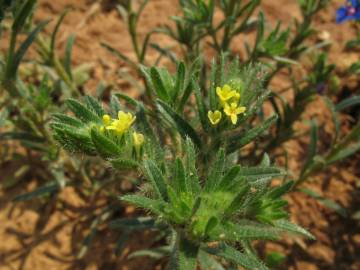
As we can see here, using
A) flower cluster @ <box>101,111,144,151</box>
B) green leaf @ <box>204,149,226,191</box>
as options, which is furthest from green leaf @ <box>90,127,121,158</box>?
green leaf @ <box>204,149,226,191</box>

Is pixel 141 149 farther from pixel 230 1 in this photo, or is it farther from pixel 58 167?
pixel 230 1

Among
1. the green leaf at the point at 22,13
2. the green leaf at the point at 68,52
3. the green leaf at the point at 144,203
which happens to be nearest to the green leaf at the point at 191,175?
the green leaf at the point at 144,203

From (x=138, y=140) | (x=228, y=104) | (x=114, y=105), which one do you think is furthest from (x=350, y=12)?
(x=138, y=140)

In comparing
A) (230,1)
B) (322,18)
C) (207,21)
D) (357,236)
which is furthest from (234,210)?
(322,18)

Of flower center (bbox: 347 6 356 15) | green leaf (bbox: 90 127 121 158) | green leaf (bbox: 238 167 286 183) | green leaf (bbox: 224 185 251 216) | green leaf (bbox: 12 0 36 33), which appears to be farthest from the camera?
flower center (bbox: 347 6 356 15)

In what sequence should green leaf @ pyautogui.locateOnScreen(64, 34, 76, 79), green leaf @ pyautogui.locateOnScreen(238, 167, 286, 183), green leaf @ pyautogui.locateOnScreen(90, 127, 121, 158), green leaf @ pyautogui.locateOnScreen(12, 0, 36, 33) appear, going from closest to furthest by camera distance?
green leaf @ pyautogui.locateOnScreen(90, 127, 121, 158)
green leaf @ pyautogui.locateOnScreen(238, 167, 286, 183)
green leaf @ pyautogui.locateOnScreen(12, 0, 36, 33)
green leaf @ pyautogui.locateOnScreen(64, 34, 76, 79)

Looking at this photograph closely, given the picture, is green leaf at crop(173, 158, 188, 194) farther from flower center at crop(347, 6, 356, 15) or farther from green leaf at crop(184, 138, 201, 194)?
flower center at crop(347, 6, 356, 15)
